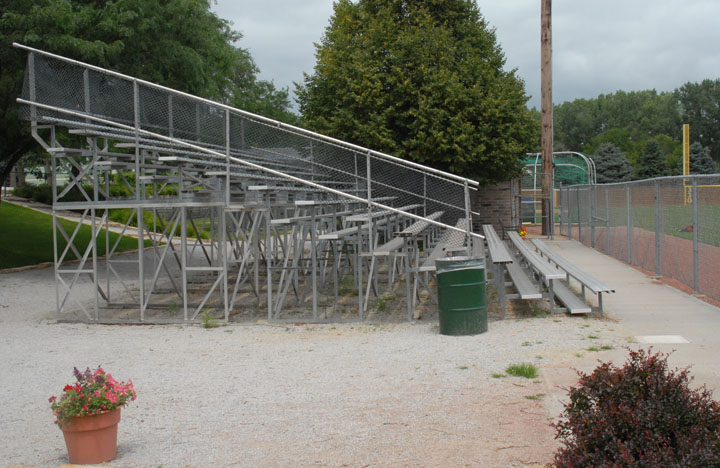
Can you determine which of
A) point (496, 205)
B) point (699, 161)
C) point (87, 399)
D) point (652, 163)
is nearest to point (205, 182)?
point (87, 399)

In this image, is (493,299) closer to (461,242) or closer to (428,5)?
(461,242)


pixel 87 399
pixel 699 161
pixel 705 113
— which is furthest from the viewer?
pixel 705 113

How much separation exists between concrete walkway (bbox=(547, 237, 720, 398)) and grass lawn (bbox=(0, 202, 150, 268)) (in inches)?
590

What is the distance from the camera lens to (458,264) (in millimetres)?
9414

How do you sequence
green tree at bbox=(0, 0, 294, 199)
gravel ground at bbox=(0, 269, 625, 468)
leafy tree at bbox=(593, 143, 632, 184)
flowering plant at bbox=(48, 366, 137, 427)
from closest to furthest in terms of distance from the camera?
flowering plant at bbox=(48, 366, 137, 427) < gravel ground at bbox=(0, 269, 625, 468) < green tree at bbox=(0, 0, 294, 199) < leafy tree at bbox=(593, 143, 632, 184)

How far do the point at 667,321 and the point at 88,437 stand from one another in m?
7.70

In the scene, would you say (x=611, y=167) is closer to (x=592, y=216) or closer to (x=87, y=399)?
(x=592, y=216)

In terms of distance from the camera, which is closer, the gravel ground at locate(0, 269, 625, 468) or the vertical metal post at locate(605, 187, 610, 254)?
the gravel ground at locate(0, 269, 625, 468)

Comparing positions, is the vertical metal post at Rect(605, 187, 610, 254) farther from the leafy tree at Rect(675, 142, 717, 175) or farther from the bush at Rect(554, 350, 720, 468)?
the leafy tree at Rect(675, 142, 717, 175)

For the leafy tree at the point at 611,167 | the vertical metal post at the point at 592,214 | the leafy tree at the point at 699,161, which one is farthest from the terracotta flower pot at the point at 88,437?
the leafy tree at the point at 699,161

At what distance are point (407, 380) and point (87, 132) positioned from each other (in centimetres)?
685

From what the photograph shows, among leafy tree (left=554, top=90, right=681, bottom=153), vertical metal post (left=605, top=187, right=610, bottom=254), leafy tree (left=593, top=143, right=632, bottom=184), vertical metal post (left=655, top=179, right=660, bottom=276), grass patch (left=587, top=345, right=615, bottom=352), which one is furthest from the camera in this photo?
leafy tree (left=554, top=90, right=681, bottom=153)

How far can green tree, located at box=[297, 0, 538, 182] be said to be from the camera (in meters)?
19.3

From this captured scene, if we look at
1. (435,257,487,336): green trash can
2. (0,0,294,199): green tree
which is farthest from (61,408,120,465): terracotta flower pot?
(0,0,294,199): green tree
